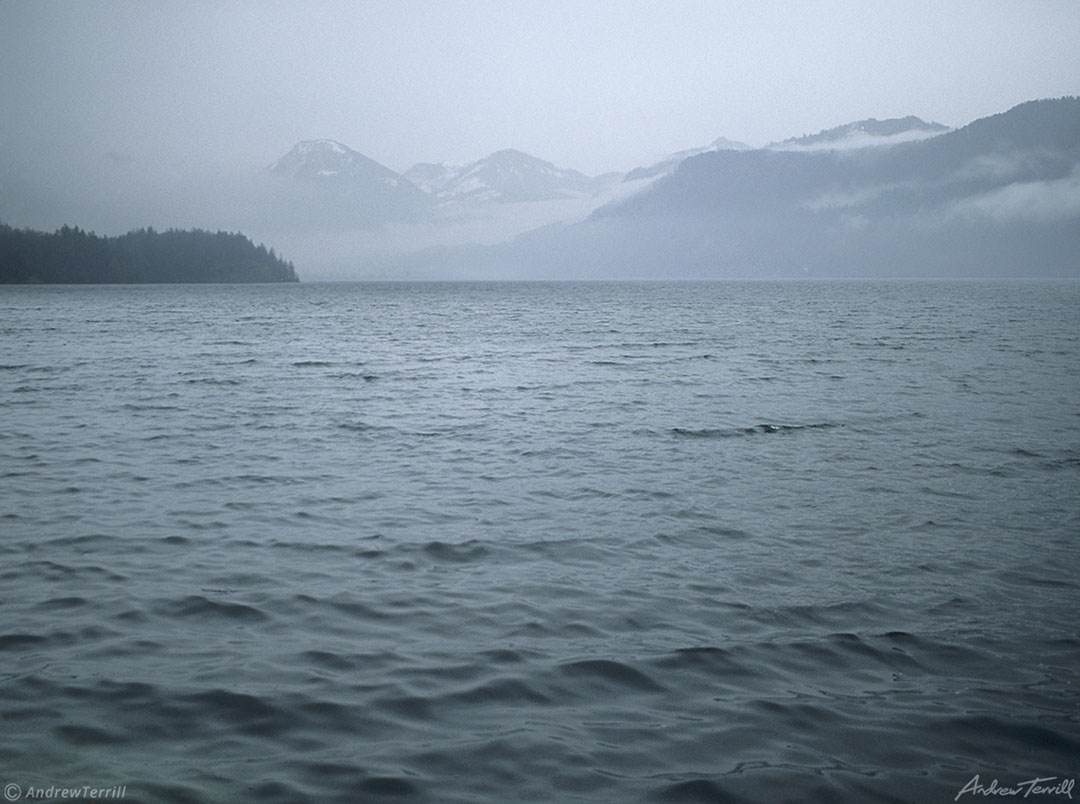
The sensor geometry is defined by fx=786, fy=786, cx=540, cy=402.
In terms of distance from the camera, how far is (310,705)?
807cm

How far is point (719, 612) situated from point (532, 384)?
86.7 feet

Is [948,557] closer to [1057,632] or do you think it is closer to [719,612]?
[1057,632]

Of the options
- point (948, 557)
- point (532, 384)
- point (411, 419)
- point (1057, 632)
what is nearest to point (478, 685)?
point (1057, 632)

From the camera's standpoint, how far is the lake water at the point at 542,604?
7160 mm
